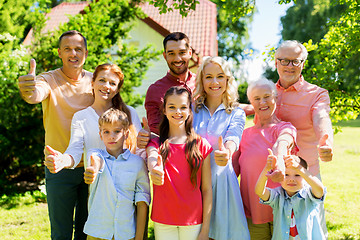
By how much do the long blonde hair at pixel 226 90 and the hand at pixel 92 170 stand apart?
94cm

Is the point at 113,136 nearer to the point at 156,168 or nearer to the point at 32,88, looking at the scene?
the point at 156,168

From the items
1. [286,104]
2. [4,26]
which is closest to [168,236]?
[286,104]

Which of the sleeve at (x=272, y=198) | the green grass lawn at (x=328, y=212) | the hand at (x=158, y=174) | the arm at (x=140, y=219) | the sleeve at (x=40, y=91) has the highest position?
the sleeve at (x=40, y=91)

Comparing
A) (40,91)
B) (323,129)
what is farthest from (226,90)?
(40,91)

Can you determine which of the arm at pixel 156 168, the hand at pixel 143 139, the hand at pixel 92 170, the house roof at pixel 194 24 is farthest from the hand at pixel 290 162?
the house roof at pixel 194 24

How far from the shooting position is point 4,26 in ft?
27.1

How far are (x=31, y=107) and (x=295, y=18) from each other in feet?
97.7

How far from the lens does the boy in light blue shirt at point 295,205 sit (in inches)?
106

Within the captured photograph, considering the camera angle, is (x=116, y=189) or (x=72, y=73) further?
(x=72, y=73)

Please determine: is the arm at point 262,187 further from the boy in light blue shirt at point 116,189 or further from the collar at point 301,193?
the boy in light blue shirt at point 116,189

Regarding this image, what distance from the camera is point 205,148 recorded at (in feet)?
9.11

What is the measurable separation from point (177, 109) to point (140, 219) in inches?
36.4

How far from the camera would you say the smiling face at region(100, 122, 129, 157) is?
283 cm

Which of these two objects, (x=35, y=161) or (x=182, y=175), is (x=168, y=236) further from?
(x=35, y=161)
